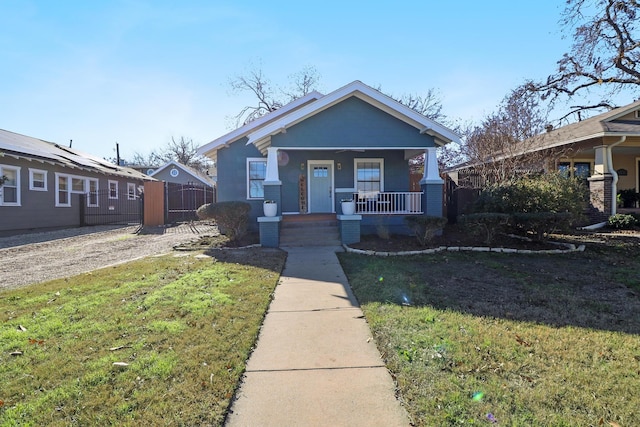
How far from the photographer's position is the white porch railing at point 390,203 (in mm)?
11812

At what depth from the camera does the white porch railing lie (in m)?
11.8

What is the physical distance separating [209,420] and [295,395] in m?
0.67

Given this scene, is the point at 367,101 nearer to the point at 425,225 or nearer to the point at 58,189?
the point at 425,225

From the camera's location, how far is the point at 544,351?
11.2 feet

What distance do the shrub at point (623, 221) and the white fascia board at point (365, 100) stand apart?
700 cm

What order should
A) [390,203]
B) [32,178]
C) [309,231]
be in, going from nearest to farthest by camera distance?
[309,231] < [390,203] < [32,178]

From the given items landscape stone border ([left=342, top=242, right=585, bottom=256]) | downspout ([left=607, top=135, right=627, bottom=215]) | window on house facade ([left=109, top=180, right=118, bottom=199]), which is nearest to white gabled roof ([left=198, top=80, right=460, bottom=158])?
landscape stone border ([left=342, top=242, right=585, bottom=256])

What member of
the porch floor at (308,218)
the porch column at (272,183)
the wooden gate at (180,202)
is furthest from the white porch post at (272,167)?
the wooden gate at (180,202)

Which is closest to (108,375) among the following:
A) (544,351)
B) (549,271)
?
(544,351)

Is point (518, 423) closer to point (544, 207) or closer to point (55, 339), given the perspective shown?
point (55, 339)

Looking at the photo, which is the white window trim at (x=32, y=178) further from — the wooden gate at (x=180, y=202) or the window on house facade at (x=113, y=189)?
the wooden gate at (x=180, y=202)

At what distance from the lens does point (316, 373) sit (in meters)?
3.14

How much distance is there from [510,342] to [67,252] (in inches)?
444

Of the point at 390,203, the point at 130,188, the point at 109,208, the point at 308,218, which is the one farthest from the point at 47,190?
the point at 390,203
